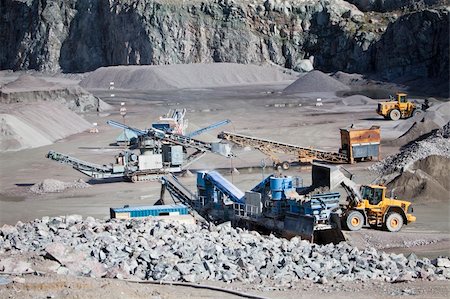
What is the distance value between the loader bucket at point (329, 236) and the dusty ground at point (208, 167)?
15.8 inches

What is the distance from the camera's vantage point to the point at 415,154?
35312mm

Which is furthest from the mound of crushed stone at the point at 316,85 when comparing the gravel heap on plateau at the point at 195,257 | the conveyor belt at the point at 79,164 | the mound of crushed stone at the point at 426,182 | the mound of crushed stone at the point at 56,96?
the gravel heap on plateau at the point at 195,257

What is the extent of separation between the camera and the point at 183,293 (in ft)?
56.5

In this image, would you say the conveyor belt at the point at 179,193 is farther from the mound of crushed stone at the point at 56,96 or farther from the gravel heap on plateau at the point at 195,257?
the mound of crushed stone at the point at 56,96

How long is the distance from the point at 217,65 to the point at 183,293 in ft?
307

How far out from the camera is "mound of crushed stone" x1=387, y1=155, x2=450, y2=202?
30609mm

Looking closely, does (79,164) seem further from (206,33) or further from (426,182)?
(206,33)

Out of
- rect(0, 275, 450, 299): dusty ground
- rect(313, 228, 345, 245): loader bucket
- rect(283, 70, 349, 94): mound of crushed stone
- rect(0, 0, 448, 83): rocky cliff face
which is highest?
rect(0, 0, 448, 83): rocky cliff face

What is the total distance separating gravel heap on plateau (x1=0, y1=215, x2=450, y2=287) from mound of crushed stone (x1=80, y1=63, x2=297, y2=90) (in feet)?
257

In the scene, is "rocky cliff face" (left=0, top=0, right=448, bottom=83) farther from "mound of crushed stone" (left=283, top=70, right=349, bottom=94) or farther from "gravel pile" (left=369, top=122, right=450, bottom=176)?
"gravel pile" (left=369, top=122, right=450, bottom=176)

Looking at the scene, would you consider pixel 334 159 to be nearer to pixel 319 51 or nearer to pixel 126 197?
pixel 126 197

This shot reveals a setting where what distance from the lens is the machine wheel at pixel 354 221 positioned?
80.7ft

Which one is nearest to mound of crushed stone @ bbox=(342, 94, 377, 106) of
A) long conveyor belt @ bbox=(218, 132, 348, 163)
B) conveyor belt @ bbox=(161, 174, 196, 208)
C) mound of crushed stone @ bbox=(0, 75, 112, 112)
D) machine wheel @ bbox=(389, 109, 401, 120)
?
machine wheel @ bbox=(389, 109, 401, 120)

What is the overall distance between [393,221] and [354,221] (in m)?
1.37
